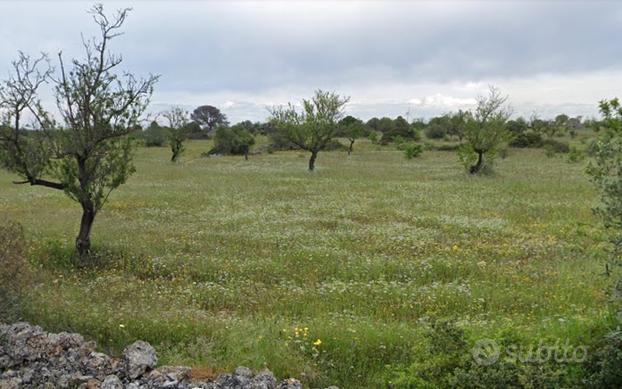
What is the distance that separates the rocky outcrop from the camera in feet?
20.0

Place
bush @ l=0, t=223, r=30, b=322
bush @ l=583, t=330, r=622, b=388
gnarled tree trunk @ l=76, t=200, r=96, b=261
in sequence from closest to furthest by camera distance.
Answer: bush @ l=583, t=330, r=622, b=388
bush @ l=0, t=223, r=30, b=322
gnarled tree trunk @ l=76, t=200, r=96, b=261

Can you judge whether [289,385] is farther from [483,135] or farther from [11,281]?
[483,135]

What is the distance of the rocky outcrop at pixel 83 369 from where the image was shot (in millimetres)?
6082

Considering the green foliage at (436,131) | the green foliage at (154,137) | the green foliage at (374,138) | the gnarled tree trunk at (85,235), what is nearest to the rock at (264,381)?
the gnarled tree trunk at (85,235)

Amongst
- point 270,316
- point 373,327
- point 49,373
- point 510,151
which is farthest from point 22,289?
point 510,151

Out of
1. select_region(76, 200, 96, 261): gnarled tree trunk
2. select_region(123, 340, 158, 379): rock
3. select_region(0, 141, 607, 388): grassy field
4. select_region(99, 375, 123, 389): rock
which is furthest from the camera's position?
select_region(76, 200, 96, 261): gnarled tree trunk

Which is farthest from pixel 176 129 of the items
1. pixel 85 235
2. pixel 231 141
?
pixel 85 235

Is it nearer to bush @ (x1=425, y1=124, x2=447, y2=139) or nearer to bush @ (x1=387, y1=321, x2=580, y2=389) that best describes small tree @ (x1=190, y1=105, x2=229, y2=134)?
bush @ (x1=425, y1=124, x2=447, y2=139)

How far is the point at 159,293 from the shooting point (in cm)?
1015

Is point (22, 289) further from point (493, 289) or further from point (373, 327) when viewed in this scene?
point (493, 289)

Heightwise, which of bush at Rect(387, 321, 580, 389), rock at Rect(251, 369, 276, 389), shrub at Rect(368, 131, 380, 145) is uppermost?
shrub at Rect(368, 131, 380, 145)

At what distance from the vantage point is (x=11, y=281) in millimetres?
7996

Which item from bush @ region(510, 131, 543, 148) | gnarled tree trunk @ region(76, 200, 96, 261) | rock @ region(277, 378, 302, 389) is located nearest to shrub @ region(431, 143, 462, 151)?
bush @ region(510, 131, 543, 148)

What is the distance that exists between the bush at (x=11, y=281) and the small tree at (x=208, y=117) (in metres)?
112
